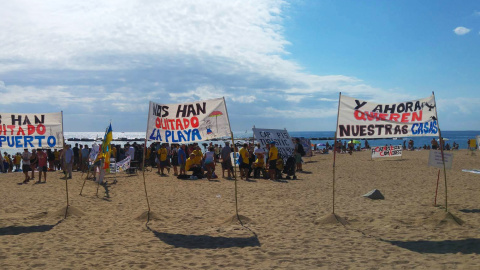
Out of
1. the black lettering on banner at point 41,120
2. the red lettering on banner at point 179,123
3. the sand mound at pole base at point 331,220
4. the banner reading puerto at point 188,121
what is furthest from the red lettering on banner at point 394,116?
the black lettering on banner at point 41,120

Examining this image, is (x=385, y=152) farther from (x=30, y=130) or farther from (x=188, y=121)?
(x=30, y=130)

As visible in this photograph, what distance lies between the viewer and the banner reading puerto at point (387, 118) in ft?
31.1

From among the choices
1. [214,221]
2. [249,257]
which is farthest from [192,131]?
[249,257]

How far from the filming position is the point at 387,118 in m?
9.84

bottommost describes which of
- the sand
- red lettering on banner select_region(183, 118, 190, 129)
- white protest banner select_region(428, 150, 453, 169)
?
the sand

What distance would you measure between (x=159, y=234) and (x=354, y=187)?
30.2 ft

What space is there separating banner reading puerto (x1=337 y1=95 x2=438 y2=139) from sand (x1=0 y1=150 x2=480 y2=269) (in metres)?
2.00

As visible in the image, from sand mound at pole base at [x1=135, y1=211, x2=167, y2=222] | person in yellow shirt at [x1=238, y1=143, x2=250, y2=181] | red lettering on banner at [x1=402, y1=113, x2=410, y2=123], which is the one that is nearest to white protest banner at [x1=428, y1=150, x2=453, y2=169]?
red lettering on banner at [x1=402, y1=113, x2=410, y2=123]

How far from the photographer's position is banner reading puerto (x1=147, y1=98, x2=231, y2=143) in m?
9.88

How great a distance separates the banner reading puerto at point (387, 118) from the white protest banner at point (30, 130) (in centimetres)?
752

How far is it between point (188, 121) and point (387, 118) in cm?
482

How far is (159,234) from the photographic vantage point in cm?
856

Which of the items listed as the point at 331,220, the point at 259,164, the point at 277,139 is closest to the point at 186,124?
the point at 331,220

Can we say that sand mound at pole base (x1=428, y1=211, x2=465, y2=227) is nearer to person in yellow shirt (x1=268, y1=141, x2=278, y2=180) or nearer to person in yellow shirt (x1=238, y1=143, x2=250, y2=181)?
person in yellow shirt (x1=268, y1=141, x2=278, y2=180)
